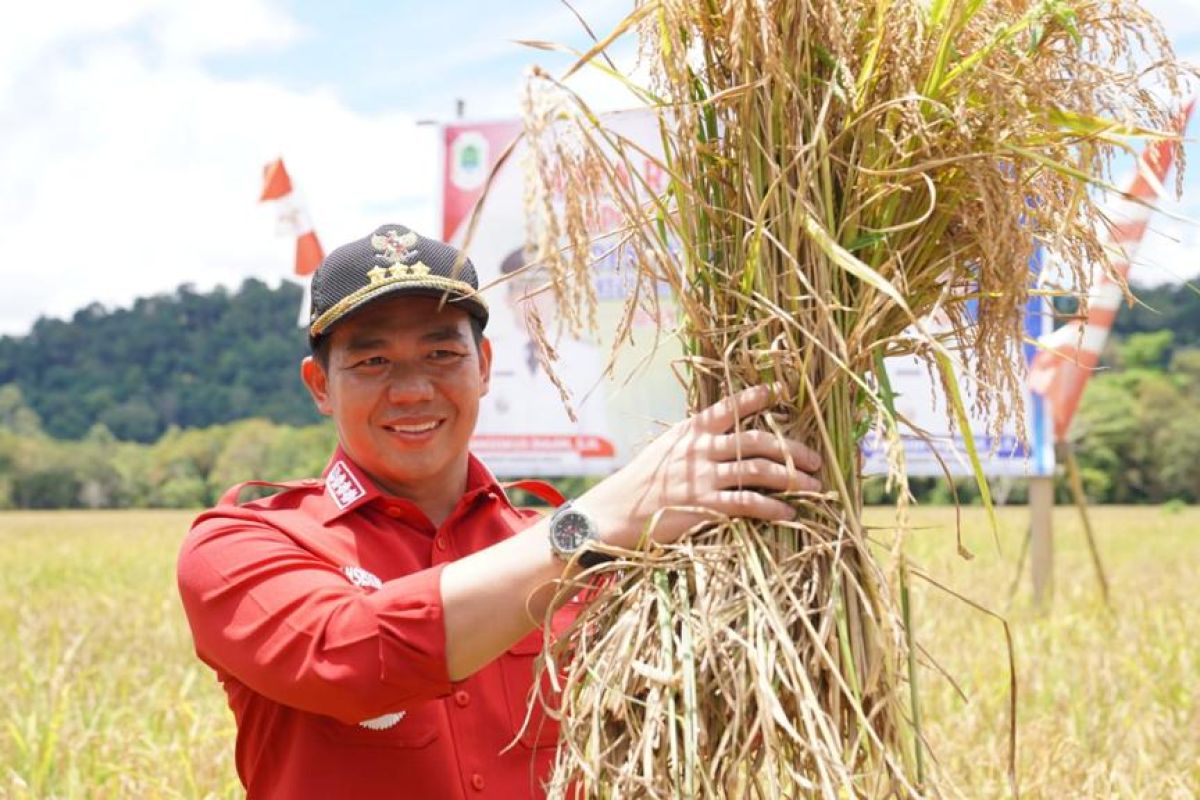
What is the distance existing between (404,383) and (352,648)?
1.81 ft

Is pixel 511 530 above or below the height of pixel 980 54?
below

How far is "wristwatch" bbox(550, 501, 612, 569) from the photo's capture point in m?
1.83

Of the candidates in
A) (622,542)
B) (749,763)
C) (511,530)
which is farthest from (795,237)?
(511,530)

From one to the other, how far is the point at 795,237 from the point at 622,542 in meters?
0.46

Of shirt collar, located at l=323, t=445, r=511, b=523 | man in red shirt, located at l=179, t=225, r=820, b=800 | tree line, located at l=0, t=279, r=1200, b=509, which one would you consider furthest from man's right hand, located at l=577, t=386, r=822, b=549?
tree line, located at l=0, t=279, r=1200, b=509

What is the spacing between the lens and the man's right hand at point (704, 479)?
181cm

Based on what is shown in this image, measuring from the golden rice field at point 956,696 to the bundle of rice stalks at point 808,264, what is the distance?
0.21 m

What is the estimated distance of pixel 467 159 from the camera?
7332 millimetres

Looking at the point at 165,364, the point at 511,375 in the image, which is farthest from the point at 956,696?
the point at 165,364

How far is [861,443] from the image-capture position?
2004mm

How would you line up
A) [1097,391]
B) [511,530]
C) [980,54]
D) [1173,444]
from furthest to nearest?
1. [1097,391]
2. [1173,444]
3. [511,530]
4. [980,54]

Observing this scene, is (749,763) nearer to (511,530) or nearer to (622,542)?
(622,542)

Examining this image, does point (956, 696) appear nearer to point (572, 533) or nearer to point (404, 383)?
point (404, 383)

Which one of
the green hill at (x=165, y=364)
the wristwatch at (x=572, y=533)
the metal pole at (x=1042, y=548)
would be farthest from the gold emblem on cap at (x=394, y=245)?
the green hill at (x=165, y=364)
